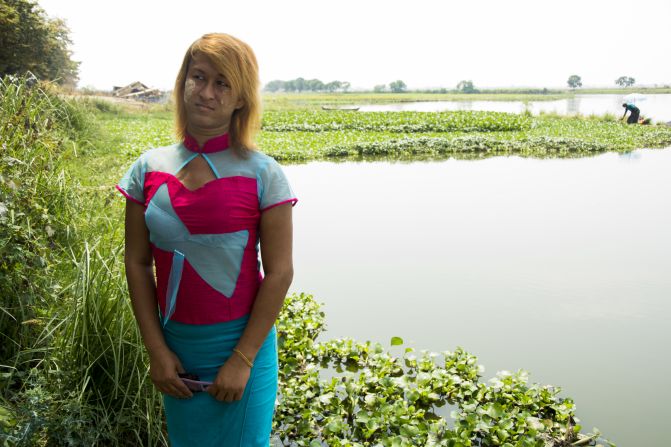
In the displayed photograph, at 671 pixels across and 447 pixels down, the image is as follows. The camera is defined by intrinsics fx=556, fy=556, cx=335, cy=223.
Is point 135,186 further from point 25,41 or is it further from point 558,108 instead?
point 558,108

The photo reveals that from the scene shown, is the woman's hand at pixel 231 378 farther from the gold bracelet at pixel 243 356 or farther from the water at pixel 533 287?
the water at pixel 533 287

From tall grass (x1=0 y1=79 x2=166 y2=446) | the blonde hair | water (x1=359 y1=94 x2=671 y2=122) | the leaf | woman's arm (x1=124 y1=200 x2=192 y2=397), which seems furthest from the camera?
water (x1=359 y1=94 x2=671 y2=122)

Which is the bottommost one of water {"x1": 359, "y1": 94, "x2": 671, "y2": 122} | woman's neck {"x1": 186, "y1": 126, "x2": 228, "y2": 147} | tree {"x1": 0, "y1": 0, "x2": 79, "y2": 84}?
woman's neck {"x1": 186, "y1": 126, "x2": 228, "y2": 147}

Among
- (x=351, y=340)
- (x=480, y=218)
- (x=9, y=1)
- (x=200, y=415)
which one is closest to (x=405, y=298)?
(x=351, y=340)

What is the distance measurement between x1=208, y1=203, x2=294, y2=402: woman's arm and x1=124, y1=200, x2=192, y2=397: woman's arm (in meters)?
0.12

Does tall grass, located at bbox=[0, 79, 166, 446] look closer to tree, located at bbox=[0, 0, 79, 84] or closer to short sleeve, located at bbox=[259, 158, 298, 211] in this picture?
short sleeve, located at bbox=[259, 158, 298, 211]

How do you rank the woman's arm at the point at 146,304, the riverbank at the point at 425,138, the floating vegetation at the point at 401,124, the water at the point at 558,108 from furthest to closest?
the water at the point at 558,108 → the floating vegetation at the point at 401,124 → the riverbank at the point at 425,138 → the woman's arm at the point at 146,304

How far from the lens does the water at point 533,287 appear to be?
11.7ft

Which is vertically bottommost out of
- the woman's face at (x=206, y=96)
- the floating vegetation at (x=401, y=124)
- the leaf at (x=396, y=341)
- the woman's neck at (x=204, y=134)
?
the leaf at (x=396, y=341)

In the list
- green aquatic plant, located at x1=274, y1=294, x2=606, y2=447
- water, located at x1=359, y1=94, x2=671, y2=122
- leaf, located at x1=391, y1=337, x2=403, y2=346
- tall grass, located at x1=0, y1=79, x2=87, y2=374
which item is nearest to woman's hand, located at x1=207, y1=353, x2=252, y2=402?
tall grass, located at x1=0, y1=79, x2=87, y2=374

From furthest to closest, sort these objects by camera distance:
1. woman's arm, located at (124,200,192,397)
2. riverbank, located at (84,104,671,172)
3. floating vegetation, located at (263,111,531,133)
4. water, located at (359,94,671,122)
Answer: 1. water, located at (359,94,671,122)
2. floating vegetation, located at (263,111,531,133)
3. riverbank, located at (84,104,671,172)
4. woman's arm, located at (124,200,192,397)

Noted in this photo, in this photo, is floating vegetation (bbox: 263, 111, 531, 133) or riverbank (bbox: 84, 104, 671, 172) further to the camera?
floating vegetation (bbox: 263, 111, 531, 133)

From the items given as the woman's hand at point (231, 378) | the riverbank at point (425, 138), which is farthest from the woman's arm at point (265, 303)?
the riverbank at point (425, 138)

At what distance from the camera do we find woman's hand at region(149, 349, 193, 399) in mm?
1480
